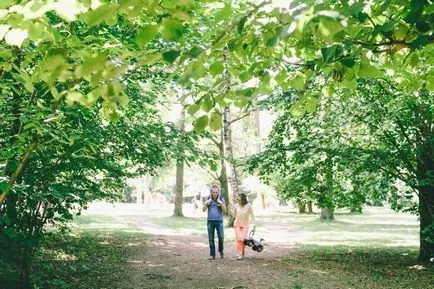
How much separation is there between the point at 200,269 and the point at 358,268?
377 cm

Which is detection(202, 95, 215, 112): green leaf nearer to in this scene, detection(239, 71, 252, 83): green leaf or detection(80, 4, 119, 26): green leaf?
detection(239, 71, 252, 83): green leaf

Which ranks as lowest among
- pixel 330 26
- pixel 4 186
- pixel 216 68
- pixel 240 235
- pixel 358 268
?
pixel 358 268

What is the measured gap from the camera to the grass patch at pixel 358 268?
850 centimetres

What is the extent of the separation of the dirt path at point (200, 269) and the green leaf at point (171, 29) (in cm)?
691

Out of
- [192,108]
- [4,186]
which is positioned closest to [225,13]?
[192,108]

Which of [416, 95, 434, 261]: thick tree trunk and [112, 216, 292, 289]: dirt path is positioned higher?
[416, 95, 434, 261]: thick tree trunk

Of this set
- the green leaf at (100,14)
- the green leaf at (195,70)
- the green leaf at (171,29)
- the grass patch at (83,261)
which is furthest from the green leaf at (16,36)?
the grass patch at (83,261)

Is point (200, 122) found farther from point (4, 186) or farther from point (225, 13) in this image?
point (4, 186)

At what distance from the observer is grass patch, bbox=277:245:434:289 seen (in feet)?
27.9

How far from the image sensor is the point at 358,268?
10195mm

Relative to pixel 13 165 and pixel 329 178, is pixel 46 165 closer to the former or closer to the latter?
pixel 13 165

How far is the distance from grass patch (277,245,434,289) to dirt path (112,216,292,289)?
0.51 m

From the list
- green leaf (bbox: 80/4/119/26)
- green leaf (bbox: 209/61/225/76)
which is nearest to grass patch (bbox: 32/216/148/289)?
green leaf (bbox: 209/61/225/76)

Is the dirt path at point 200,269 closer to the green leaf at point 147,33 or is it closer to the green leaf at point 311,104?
the green leaf at point 311,104
